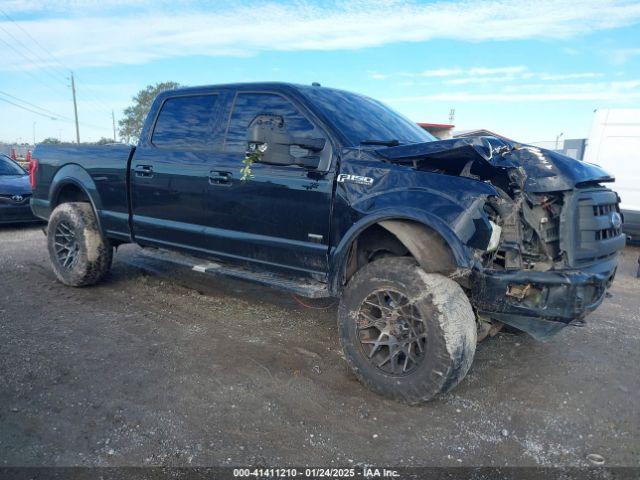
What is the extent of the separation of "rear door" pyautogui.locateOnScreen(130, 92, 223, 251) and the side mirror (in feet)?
2.86

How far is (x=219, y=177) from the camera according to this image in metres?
3.96

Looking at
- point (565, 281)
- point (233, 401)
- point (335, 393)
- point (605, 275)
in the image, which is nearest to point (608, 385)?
point (605, 275)

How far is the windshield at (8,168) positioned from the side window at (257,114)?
8.05 m

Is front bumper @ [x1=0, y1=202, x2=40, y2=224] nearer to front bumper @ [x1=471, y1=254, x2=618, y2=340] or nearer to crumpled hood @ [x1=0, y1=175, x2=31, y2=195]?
crumpled hood @ [x1=0, y1=175, x2=31, y2=195]

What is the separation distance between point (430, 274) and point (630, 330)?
2.81m

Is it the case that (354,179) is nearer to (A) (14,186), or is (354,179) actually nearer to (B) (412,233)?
(B) (412,233)

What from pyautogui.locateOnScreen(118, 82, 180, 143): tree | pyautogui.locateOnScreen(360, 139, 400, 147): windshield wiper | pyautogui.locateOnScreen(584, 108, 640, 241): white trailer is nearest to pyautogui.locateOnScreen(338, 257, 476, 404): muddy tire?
pyautogui.locateOnScreen(360, 139, 400, 147): windshield wiper

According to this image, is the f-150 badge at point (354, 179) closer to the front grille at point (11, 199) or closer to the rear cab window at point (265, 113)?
the rear cab window at point (265, 113)

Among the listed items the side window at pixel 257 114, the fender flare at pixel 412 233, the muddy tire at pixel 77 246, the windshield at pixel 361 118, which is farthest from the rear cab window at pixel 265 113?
the muddy tire at pixel 77 246

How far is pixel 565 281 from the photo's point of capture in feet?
9.00

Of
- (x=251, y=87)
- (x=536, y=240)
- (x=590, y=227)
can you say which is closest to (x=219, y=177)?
(x=251, y=87)

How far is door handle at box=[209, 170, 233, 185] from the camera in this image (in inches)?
155

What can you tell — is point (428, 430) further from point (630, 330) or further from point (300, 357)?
point (630, 330)

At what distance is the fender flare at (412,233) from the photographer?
2.81 metres
